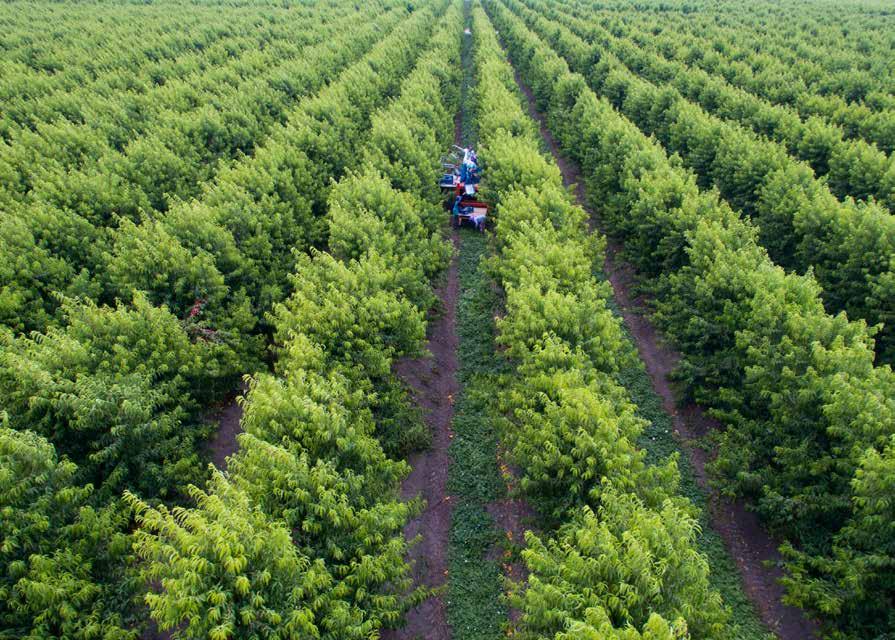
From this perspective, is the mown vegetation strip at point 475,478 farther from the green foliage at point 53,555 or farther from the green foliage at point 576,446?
the green foliage at point 53,555

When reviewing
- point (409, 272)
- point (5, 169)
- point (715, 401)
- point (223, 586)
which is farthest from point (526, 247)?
point (5, 169)

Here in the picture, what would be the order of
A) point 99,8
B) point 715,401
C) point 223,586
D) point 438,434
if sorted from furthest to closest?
point 99,8, point 438,434, point 715,401, point 223,586

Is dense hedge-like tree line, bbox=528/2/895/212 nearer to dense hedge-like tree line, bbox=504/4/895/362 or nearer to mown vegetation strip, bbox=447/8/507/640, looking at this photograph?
dense hedge-like tree line, bbox=504/4/895/362

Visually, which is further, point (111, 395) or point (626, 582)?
point (111, 395)

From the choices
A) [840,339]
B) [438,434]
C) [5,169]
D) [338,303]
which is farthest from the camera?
[5,169]

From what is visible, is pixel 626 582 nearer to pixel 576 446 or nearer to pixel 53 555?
pixel 576 446

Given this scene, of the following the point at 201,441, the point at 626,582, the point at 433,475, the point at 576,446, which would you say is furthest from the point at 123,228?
the point at 626,582

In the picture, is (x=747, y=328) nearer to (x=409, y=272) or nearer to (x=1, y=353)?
(x=409, y=272)
